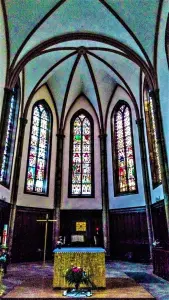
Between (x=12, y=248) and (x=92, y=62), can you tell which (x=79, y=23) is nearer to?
(x=92, y=62)

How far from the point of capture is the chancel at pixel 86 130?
989 centimetres

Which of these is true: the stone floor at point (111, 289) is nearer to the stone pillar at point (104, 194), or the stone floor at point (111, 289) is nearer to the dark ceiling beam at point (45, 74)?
the stone pillar at point (104, 194)

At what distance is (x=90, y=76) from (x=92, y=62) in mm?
1072

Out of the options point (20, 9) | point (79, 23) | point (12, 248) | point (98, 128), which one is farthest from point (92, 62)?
point (12, 248)

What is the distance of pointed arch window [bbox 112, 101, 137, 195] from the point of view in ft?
44.4

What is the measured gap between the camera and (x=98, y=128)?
15.9 metres

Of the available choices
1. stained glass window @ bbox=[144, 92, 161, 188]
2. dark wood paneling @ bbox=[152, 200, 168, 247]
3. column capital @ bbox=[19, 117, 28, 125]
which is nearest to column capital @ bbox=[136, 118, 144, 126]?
stained glass window @ bbox=[144, 92, 161, 188]

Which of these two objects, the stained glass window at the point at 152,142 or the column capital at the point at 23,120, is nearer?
the stained glass window at the point at 152,142

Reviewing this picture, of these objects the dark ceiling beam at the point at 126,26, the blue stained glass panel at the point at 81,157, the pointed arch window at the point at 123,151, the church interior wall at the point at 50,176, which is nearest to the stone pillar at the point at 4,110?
the church interior wall at the point at 50,176

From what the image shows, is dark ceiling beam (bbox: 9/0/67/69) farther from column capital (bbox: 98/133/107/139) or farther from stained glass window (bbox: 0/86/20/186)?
column capital (bbox: 98/133/107/139)

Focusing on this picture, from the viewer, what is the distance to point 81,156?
15.4 m

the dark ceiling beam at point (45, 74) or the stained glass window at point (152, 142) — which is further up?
the dark ceiling beam at point (45, 74)

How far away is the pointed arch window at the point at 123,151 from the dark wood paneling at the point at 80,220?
6.72ft

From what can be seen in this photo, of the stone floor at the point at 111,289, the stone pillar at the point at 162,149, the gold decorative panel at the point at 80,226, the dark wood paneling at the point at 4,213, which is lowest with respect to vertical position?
the stone floor at the point at 111,289
